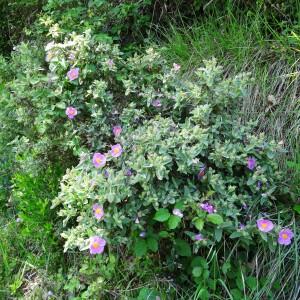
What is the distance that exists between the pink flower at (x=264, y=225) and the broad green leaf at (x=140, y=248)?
0.47 metres

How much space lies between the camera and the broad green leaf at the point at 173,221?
1.85 metres

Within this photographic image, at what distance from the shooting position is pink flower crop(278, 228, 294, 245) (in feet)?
6.45

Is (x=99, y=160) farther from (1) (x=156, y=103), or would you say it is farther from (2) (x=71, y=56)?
(2) (x=71, y=56)

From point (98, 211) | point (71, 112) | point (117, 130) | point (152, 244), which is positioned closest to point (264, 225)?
point (152, 244)

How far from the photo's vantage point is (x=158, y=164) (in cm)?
189

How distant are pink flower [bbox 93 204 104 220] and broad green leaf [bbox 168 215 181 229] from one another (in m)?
0.27

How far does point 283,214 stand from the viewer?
7.06 feet

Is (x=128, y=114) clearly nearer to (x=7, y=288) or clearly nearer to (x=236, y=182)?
(x=236, y=182)

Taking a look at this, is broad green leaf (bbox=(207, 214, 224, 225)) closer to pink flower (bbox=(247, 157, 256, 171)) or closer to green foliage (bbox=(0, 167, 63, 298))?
pink flower (bbox=(247, 157, 256, 171))

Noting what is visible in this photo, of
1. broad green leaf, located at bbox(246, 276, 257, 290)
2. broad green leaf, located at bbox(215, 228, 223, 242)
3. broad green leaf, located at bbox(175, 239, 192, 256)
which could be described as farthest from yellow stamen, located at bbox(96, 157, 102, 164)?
broad green leaf, located at bbox(246, 276, 257, 290)

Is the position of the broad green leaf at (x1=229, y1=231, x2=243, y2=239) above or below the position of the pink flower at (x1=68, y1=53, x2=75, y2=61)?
below

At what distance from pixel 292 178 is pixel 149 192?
75 centimetres

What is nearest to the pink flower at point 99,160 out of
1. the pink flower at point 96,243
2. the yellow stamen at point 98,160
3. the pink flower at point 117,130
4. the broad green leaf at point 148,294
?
the yellow stamen at point 98,160

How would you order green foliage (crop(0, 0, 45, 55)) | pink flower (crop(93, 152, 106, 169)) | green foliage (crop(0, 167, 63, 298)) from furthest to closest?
green foliage (crop(0, 0, 45, 55)) → green foliage (crop(0, 167, 63, 298)) → pink flower (crop(93, 152, 106, 169))
